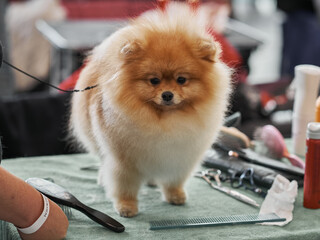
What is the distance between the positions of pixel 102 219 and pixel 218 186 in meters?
0.39

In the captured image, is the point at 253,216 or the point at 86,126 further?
the point at 86,126

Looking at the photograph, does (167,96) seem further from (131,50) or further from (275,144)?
(275,144)

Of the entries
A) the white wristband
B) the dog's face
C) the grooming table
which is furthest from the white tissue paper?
the white wristband

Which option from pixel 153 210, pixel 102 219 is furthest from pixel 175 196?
pixel 102 219

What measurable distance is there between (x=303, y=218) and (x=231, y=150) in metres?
0.37

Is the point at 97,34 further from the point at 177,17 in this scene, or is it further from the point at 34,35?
the point at 177,17

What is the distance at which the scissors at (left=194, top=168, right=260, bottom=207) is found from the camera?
1.26 m

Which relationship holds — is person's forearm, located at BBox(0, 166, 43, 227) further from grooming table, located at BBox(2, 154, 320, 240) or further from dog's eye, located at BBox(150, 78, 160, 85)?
dog's eye, located at BBox(150, 78, 160, 85)

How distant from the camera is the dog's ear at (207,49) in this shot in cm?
114

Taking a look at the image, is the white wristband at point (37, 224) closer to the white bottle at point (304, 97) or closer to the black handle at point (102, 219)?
the black handle at point (102, 219)

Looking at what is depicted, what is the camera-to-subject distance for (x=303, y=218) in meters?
1.16

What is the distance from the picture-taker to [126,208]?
3.92 feet

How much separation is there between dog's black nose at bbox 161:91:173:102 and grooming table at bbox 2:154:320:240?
12.0 inches

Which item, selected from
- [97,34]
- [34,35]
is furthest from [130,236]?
[34,35]
